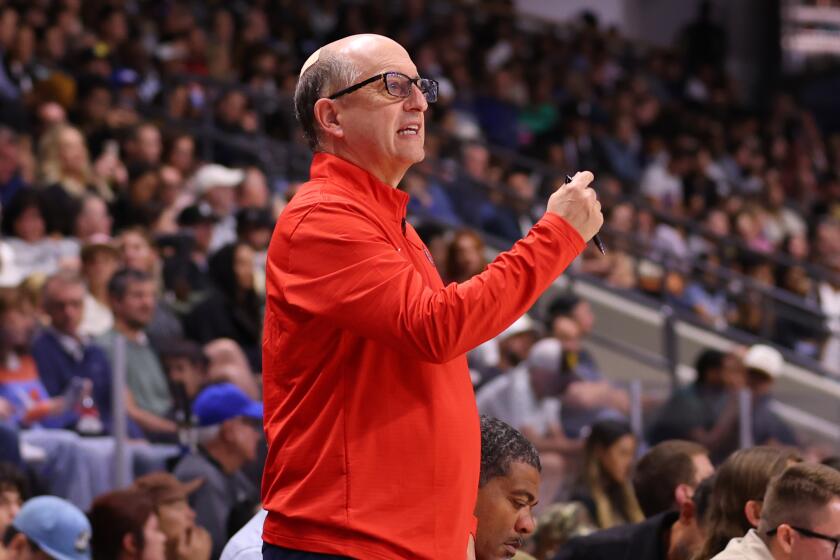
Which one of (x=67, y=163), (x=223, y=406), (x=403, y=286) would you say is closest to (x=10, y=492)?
(x=223, y=406)

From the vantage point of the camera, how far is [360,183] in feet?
9.86

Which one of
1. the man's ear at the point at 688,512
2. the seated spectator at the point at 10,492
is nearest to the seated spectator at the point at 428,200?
the seated spectator at the point at 10,492

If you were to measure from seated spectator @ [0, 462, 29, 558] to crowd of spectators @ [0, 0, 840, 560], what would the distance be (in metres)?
0.01

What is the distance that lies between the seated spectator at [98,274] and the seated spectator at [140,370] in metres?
0.51

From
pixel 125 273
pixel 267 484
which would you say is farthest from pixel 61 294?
pixel 267 484

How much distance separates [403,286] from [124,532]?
2.58 m

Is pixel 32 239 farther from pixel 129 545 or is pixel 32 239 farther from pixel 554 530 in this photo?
pixel 129 545

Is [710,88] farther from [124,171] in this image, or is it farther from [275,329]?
[275,329]

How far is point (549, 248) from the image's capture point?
282cm

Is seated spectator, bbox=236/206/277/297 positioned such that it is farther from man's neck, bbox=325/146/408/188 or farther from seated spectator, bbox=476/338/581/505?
man's neck, bbox=325/146/408/188

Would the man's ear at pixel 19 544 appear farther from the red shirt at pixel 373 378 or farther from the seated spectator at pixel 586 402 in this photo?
the seated spectator at pixel 586 402

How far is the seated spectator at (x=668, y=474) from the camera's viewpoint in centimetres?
519

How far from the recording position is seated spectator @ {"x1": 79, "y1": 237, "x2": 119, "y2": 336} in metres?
7.92

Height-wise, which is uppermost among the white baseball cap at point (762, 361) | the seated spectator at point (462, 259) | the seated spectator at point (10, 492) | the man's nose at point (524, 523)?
the man's nose at point (524, 523)
